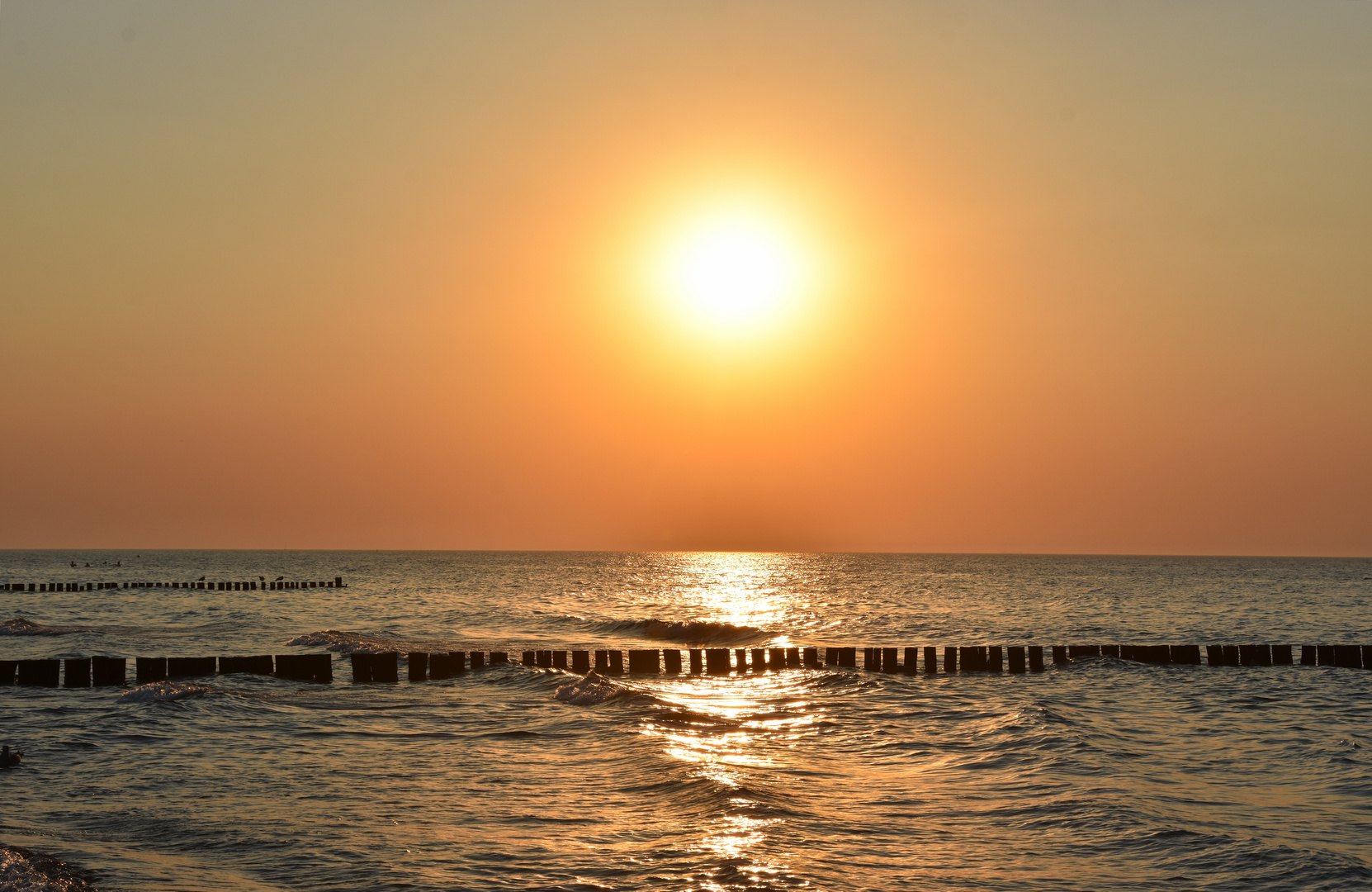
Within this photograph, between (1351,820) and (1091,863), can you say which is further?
(1351,820)

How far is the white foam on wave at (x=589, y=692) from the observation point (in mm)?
22938

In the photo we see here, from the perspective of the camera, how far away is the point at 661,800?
1330 cm

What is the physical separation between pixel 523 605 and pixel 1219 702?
48.9 m

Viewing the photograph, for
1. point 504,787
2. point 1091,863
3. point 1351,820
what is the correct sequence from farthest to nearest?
point 504,787
point 1351,820
point 1091,863

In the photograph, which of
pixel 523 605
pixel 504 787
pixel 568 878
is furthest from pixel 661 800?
pixel 523 605

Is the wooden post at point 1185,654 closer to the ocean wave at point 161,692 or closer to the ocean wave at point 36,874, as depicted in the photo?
the ocean wave at point 161,692

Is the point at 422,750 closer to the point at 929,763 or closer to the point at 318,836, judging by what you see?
the point at 318,836

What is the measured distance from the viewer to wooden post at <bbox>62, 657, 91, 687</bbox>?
24.0m

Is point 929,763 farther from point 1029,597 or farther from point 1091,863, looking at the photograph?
point 1029,597

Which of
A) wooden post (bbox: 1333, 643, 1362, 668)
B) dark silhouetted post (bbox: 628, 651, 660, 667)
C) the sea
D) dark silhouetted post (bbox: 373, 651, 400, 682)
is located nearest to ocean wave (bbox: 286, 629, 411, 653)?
the sea

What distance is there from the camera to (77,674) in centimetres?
2420

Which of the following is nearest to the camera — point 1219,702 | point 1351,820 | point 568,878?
point 568,878

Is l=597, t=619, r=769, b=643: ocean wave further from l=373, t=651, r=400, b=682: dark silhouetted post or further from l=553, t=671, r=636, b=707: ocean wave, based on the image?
l=553, t=671, r=636, b=707: ocean wave

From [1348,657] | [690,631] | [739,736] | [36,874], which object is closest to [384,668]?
[739,736]
